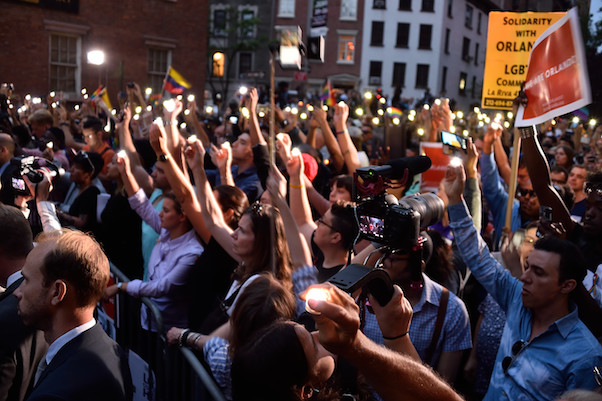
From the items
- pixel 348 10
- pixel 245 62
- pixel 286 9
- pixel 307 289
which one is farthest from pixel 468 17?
pixel 307 289

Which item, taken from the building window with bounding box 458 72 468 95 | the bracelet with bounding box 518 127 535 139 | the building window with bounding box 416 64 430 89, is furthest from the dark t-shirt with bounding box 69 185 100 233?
the building window with bounding box 458 72 468 95

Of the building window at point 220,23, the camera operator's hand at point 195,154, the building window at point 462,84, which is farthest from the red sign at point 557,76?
the building window at point 462,84

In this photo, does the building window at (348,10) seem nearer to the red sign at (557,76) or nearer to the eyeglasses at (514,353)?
the red sign at (557,76)

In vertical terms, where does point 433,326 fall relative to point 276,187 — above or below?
below

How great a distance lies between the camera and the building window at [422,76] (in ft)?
139

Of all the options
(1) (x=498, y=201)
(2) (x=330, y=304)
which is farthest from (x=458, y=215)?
(1) (x=498, y=201)

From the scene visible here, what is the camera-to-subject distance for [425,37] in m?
42.2

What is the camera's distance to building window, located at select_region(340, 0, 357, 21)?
139 ft

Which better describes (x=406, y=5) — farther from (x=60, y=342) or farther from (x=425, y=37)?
(x=60, y=342)

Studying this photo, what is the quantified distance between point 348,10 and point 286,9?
15.1 feet

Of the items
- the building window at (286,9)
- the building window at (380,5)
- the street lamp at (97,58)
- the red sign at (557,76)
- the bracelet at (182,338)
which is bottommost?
the bracelet at (182,338)

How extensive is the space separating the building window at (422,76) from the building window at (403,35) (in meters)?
1.86

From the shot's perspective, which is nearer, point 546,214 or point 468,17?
point 546,214

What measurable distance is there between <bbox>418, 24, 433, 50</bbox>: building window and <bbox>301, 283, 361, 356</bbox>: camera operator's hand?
43.1 metres
